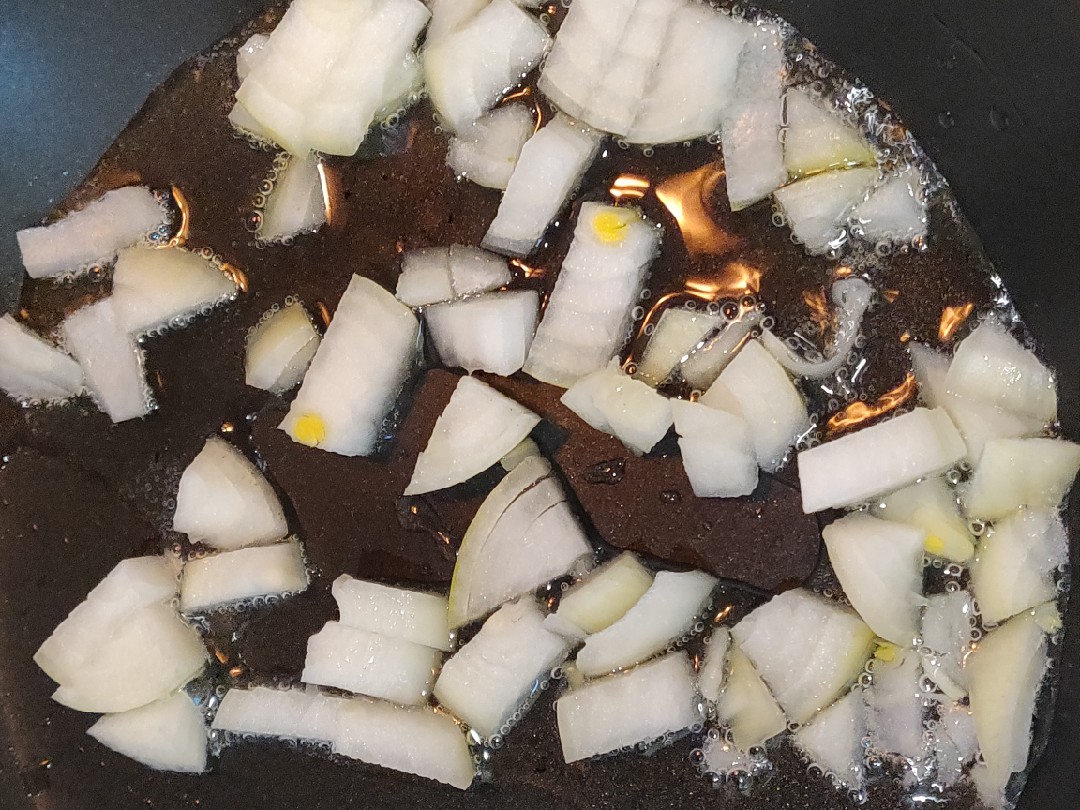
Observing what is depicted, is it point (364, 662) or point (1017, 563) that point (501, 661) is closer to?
point (364, 662)

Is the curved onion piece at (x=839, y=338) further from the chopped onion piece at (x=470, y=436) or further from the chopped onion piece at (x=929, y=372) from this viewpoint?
the chopped onion piece at (x=470, y=436)

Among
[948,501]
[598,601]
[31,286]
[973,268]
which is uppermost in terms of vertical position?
[973,268]

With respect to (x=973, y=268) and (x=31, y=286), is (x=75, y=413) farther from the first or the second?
(x=973, y=268)

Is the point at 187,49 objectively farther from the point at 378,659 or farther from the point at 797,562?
the point at 797,562

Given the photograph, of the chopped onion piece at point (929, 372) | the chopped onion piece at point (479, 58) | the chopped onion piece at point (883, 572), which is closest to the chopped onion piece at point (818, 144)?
the chopped onion piece at point (929, 372)

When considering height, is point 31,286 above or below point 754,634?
above

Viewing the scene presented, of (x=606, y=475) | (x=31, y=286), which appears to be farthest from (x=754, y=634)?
(x=31, y=286)

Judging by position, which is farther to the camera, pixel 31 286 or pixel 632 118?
pixel 31 286
